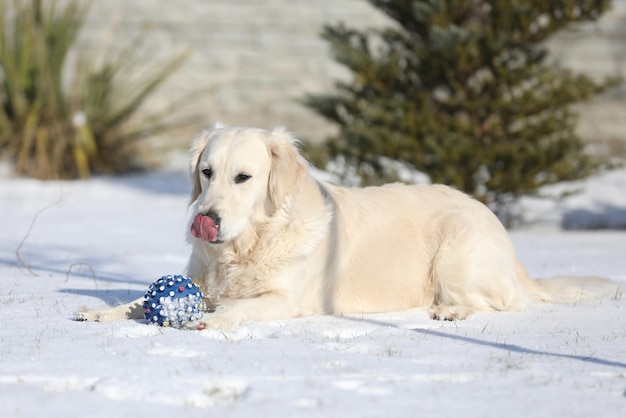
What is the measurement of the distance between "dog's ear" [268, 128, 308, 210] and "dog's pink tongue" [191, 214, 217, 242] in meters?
0.49

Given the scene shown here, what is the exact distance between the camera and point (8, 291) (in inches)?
221

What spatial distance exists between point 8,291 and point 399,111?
562 cm

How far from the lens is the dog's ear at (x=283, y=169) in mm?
4938

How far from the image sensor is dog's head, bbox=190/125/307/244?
181 inches

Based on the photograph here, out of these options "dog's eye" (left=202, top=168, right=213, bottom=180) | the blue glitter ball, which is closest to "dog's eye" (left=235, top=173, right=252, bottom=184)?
"dog's eye" (left=202, top=168, right=213, bottom=180)

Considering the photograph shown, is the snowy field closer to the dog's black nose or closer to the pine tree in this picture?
the dog's black nose

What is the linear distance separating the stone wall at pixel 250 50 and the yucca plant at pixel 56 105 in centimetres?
205

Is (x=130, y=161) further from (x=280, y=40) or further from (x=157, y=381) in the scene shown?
(x=157, y=381)

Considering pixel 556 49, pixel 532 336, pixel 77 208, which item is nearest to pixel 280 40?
pixel 556 49

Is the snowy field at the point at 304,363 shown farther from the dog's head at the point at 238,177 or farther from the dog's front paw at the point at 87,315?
the dog's head at the point at 238,177

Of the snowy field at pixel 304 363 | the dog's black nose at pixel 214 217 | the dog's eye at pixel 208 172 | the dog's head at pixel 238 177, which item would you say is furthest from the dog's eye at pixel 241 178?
the snowy field at pixel 304 363

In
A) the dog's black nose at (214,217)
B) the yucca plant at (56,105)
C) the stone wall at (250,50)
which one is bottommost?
the dog's black nose at (214,217)

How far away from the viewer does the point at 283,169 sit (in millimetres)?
4945

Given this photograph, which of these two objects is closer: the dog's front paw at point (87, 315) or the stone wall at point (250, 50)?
the dog's front paw at point (87, 315)
